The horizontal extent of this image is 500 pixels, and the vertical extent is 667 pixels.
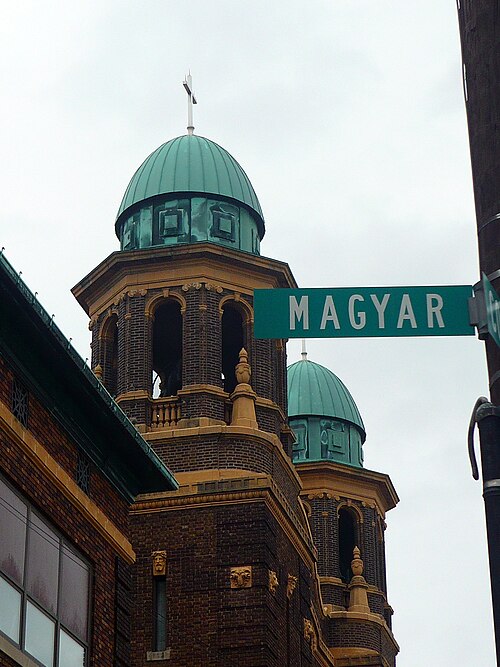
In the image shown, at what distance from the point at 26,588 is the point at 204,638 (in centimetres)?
1413

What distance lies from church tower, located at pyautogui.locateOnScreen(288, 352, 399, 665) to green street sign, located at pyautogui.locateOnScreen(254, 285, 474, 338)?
4028 centimetres

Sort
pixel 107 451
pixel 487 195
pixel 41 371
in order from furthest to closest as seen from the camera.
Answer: pixel 107 451 → pixel 41 371 → pixel 487 195

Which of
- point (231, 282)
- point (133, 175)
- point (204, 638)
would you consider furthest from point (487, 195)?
point (133, 175)

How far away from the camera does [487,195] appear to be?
9.86 m

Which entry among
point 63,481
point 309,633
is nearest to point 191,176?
point 309,633

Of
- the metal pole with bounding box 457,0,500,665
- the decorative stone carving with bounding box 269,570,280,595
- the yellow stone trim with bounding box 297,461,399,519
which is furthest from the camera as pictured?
the yellow stone trim with bounding box 297,461,399,519

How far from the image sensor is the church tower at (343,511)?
50312mm

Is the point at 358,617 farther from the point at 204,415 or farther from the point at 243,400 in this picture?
the point at 204,415

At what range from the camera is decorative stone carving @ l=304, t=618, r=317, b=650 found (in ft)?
126

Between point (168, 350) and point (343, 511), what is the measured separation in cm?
1554

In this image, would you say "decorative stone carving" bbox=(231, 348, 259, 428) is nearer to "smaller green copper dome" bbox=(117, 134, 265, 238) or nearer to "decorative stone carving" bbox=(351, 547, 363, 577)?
"smaller green copper dome" bbox=(117, 134, 265, 238)

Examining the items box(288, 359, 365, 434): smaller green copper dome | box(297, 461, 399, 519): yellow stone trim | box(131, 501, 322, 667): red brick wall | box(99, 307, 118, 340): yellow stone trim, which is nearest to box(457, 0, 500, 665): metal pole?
box(131, 501, 322, 667): red brick wall

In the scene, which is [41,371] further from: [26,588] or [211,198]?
[211,198]

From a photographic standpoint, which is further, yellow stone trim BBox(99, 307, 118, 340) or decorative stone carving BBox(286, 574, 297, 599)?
yellow stone trim BBox(99, 307, 118, 340)
